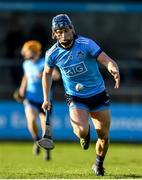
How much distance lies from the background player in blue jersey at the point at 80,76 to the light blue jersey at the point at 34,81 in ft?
19.8

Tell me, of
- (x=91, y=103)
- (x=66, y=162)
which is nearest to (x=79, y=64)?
(x=91, y=103)

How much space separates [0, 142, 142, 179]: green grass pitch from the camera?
44.0 feet

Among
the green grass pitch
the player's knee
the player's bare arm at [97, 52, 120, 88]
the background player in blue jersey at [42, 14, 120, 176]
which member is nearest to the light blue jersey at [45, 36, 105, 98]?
the background player in blue jersey at [42, 14, 120, 176]

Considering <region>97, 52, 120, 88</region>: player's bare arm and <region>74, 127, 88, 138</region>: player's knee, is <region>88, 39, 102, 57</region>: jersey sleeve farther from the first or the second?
<region>74, 127, 88, 138</region>: player's knee

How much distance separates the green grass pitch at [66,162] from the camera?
13406mm

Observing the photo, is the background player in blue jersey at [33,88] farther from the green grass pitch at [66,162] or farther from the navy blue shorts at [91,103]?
the navy blue shorts at [91,103]

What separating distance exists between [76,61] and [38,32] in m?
13.4

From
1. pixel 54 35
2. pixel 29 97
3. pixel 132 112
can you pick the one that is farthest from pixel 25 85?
pixel 54 35

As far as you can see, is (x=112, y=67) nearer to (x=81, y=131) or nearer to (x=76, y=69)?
(x=76, y=69)

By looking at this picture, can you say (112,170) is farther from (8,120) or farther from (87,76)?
(8,120)

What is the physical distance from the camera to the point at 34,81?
19.7 m

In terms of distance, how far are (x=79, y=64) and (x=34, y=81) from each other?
21.9 ft

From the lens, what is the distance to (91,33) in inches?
1045

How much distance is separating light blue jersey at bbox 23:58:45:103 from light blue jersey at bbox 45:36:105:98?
616cm
